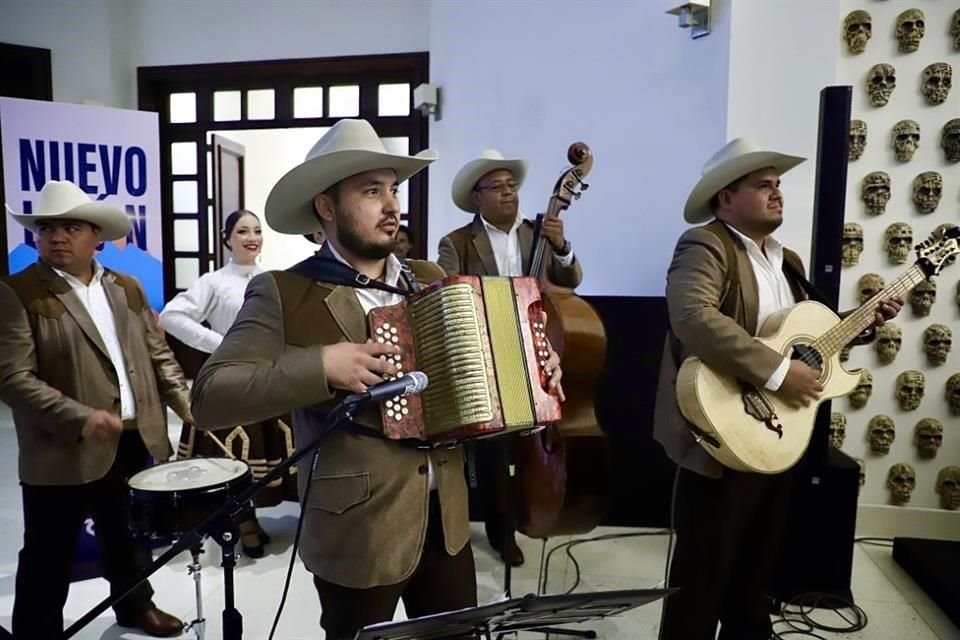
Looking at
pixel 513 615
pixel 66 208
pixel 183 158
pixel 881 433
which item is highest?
pixel 183 158

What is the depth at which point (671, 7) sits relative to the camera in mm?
3350

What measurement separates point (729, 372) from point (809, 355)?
27 cm

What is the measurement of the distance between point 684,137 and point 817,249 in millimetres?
1054

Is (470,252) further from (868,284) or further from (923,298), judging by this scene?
(923,298)

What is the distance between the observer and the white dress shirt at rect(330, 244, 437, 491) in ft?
4.83

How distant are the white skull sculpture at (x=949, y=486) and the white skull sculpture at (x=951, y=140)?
148cm

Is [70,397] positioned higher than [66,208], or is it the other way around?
[66,208]

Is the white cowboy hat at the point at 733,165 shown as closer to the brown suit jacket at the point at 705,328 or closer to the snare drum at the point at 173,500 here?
the brown suit jacket at the point at 705,328

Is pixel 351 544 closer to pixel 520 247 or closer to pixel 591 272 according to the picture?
pixel 520 247

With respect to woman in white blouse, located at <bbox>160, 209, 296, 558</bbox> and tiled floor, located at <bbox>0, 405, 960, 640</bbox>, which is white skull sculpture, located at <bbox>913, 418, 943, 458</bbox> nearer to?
tiled floor, located at <bbox>0, 405, 960, 640</bbox>

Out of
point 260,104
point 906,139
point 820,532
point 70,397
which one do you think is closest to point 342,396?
point 70,397

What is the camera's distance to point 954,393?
323 cm

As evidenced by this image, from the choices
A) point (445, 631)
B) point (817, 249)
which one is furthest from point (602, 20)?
point (445, 631)

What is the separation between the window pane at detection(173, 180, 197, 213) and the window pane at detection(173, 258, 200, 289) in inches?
18.4
